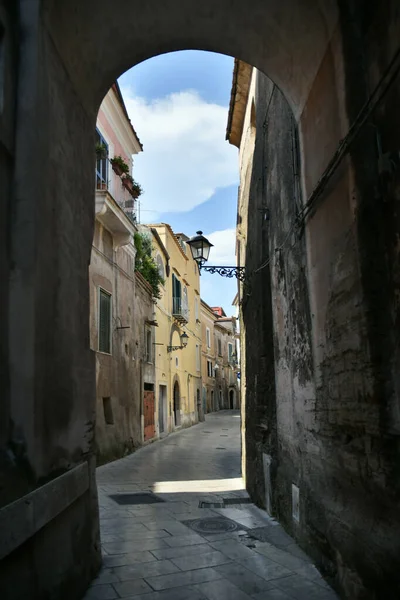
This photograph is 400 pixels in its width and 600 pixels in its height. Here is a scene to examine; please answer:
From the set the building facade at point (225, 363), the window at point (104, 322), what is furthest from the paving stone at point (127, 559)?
the building facade at point (225, 363)

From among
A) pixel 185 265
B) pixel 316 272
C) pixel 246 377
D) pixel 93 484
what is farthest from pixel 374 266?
pixel 185 265

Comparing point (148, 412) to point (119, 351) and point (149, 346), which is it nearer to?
point (149, 346)

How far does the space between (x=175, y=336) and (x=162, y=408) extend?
5.41m

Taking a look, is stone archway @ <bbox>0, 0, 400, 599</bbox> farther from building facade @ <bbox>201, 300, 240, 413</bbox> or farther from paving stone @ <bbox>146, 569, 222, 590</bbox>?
building facade @ <bbox>201, 300, 240, 413</bbox>

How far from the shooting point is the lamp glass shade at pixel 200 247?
29.4 ft

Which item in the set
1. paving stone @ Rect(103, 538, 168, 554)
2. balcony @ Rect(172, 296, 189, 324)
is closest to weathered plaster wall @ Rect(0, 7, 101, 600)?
paving stone @ Rect(103, 538, 168, 554)

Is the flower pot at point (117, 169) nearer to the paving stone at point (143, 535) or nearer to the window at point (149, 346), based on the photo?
the window at point (149, 346)

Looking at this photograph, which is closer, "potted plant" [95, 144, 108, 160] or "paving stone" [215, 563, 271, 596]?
"paving stone" [215, 563, 271, 596]

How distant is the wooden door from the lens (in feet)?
58.2

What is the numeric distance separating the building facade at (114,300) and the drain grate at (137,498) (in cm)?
367

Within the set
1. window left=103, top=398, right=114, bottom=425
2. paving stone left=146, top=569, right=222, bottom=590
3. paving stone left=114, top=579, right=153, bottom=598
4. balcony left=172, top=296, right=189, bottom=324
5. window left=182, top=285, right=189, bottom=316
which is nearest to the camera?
paving stone left=114, top=579, right=153, bottom=598

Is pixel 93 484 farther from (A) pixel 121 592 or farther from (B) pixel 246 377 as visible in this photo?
(B) pixel 246 377

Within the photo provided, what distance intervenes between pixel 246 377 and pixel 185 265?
2165 cm

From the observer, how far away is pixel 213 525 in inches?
246
